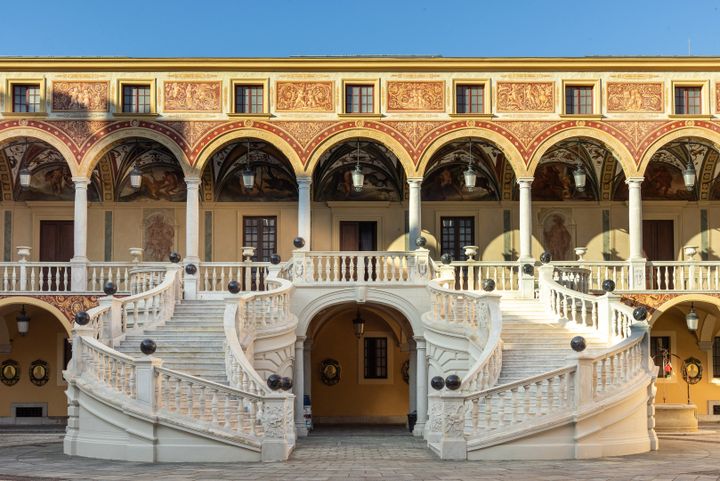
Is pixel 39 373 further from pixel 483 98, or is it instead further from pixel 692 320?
pixel 692 320

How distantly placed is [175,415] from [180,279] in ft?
24.4

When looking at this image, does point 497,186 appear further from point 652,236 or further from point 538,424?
point 538,424

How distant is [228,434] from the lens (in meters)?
16.5

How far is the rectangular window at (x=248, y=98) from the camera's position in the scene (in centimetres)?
2667

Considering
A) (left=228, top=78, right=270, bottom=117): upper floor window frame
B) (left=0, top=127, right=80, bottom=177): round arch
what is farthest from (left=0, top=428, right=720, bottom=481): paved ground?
(left=228, top=78, right=270, bottom=117): upper floor window frame

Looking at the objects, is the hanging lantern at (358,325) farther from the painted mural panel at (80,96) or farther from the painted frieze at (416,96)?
the painted mural panel at (80,96)

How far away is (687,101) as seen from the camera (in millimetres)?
26547

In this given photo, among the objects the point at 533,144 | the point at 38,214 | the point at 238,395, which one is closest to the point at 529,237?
the point at 533,144

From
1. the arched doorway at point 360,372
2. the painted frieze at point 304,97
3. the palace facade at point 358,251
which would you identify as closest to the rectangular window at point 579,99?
the palace facade at point 358,251

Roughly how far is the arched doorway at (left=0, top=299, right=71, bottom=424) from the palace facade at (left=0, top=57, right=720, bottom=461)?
2.4 inches

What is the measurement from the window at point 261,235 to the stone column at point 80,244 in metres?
5.11

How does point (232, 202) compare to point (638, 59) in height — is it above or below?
below

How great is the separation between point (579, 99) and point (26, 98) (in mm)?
13751

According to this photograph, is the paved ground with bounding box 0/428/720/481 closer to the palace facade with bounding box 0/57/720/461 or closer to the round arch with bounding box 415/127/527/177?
the palace facade with bounding box 0/57/720/461
